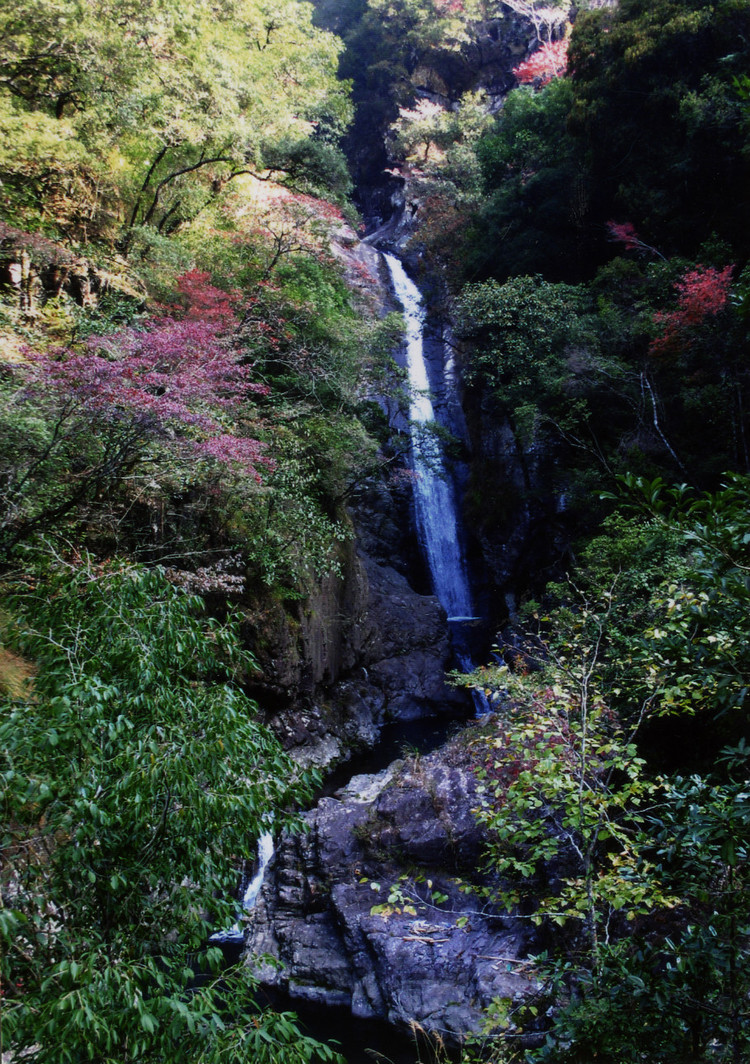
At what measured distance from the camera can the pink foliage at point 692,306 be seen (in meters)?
10.5

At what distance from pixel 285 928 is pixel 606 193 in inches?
693

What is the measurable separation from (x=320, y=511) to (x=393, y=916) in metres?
7.38

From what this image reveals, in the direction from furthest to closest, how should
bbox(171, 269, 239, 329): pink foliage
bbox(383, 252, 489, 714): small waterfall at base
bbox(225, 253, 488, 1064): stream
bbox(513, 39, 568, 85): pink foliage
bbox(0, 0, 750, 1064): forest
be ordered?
bbox(513, 39, 568, 85): pink foliage, bbox(383, 252, 489, 714): small waterfall at base, bbox(171, 269, 239, 329): pink foliage, bbox(225, 253, 488, 1064): stream, bbox(0, 0, 750, 1064): forest

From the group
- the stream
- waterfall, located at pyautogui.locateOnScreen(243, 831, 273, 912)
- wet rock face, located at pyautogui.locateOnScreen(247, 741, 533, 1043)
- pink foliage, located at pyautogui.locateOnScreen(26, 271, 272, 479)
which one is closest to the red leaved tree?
pink foliage, located at pyautogui.locateOnScreen(26, 271, 272, 479)

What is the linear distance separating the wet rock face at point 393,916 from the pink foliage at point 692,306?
8.28 m

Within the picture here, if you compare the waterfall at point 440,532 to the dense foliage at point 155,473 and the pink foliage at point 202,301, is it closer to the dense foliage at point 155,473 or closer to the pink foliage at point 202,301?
the dense foliage at point 155,473

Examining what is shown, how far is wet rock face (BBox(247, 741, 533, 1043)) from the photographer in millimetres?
6266

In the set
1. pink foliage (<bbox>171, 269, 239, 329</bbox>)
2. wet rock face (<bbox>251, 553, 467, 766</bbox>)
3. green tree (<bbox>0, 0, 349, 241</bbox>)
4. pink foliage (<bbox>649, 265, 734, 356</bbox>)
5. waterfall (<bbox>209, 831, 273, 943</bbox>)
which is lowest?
waterfall (<bbox>209, 831, 273, 943</bbox>)

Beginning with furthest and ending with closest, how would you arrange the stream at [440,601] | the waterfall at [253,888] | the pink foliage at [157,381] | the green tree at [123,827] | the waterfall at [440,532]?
the waterfall at [440,532]
the waterfall at [253,888]
the pink foliage at [157,381]
the stream at [440,601]
the green tree at [123,827]

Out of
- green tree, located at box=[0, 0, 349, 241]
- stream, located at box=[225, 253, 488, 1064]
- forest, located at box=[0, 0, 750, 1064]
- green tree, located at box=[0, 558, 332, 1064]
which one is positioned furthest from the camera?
Answer: green tree, located at box=[0, 0, 349, 241]

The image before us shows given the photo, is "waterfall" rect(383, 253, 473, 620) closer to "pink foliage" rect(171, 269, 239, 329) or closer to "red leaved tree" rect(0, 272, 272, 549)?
"pink foliage" rect(171, 269, 239, 329)

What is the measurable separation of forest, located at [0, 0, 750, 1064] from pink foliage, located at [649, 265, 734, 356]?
0.25 feet

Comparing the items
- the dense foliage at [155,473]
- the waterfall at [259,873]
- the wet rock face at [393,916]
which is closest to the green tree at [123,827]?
the dense foliage at [155,473]

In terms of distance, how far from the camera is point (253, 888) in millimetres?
8547
